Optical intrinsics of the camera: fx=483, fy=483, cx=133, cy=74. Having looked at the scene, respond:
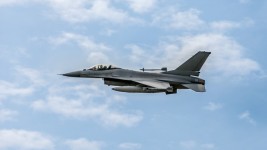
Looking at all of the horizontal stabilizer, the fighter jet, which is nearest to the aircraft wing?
the fighter jet

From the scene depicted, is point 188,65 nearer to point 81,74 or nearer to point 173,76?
point 173,76

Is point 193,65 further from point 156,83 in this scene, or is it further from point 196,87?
point 156,83

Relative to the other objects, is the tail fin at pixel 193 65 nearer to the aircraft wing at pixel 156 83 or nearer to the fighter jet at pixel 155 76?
the fighter jet at pixel 155 76

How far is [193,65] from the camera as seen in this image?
50625 mm

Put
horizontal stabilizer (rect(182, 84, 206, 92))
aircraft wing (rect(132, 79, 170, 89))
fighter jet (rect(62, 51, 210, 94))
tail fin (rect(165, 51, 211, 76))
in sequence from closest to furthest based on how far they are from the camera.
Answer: aircraft wing (rect(132, 79, 170, 89)), horizontal stabilizer (rect(182, 84, 206, 92)), fighter jet (rect(62, 51, 210, 94)), tail fin (rect(165, 51, 211, 76))

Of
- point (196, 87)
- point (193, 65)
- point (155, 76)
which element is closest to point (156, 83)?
point (155, 76)

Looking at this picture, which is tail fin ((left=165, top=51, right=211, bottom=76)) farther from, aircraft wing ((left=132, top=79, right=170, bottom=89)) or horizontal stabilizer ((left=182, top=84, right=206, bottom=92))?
aircraft wing ((left=132, top=79, right=170, bottom=89))

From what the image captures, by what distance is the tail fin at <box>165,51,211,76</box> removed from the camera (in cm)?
5022

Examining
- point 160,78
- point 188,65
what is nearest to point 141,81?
point 160,78

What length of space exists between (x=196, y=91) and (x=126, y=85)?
749 cm

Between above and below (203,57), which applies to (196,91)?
below

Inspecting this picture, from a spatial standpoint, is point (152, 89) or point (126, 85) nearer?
point (152, 89)

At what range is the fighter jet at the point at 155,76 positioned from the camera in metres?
49.0

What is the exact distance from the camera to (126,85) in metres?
50.4
